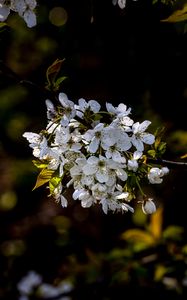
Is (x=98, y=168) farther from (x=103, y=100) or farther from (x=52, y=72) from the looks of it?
(x=103, y=100)

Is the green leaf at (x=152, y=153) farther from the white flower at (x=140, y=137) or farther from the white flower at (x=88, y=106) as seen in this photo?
the white flower at (x=88, y=106)

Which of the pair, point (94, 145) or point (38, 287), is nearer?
point (94, 145)

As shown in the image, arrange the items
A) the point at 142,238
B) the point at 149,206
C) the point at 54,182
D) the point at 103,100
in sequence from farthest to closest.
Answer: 1. the point at 103,100
2. the point at 142,238
3. the point at 149,206
4. the point at 54,182

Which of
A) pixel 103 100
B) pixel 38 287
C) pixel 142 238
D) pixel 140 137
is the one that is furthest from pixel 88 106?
pixel 103 100

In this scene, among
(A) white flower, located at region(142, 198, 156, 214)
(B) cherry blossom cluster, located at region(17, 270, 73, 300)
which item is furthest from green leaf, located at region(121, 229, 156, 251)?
(A) white flower, located at region(142, 198, 156, 214)

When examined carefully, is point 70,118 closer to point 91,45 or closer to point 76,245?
point 91,45

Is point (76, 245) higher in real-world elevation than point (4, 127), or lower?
lower

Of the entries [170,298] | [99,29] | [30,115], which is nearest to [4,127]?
[30,115]
